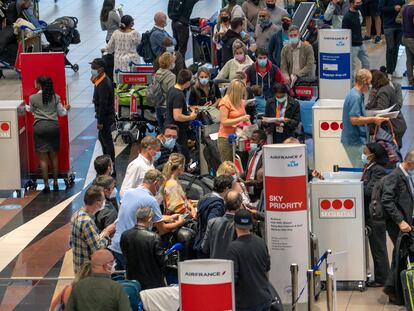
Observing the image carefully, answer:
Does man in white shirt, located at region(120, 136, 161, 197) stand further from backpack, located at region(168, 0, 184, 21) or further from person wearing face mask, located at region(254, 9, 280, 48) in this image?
backpack, located at region(168, 0, 184, 21)

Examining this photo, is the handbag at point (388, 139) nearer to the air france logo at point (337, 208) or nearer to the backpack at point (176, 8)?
A: the air france logo at point (337, 208)

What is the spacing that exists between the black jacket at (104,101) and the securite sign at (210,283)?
8226 millimetres

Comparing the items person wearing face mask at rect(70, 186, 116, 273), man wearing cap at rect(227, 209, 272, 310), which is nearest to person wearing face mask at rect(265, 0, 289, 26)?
person wearing face mask at rect(70, 186, 116, 273)

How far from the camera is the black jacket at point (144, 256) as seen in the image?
12750 mm

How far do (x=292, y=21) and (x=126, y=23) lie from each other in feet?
10.5

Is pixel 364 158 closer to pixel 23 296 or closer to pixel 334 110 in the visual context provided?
pixel 334 110

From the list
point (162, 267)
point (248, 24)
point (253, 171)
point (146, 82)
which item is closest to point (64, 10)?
point (248, 24)

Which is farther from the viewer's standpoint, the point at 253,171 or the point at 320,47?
the point at 320,47

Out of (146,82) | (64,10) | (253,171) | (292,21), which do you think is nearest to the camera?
(253,171)

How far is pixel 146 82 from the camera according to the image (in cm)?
2183

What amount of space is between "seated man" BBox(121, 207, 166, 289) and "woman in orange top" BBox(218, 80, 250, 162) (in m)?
4.85

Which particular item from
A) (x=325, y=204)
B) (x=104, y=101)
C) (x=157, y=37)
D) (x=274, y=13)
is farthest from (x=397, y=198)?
(x=274, y=13)

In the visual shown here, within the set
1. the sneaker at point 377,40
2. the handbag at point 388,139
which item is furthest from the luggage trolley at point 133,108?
the sneaker at point 377,40

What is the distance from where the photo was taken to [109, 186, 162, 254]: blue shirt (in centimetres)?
1330
